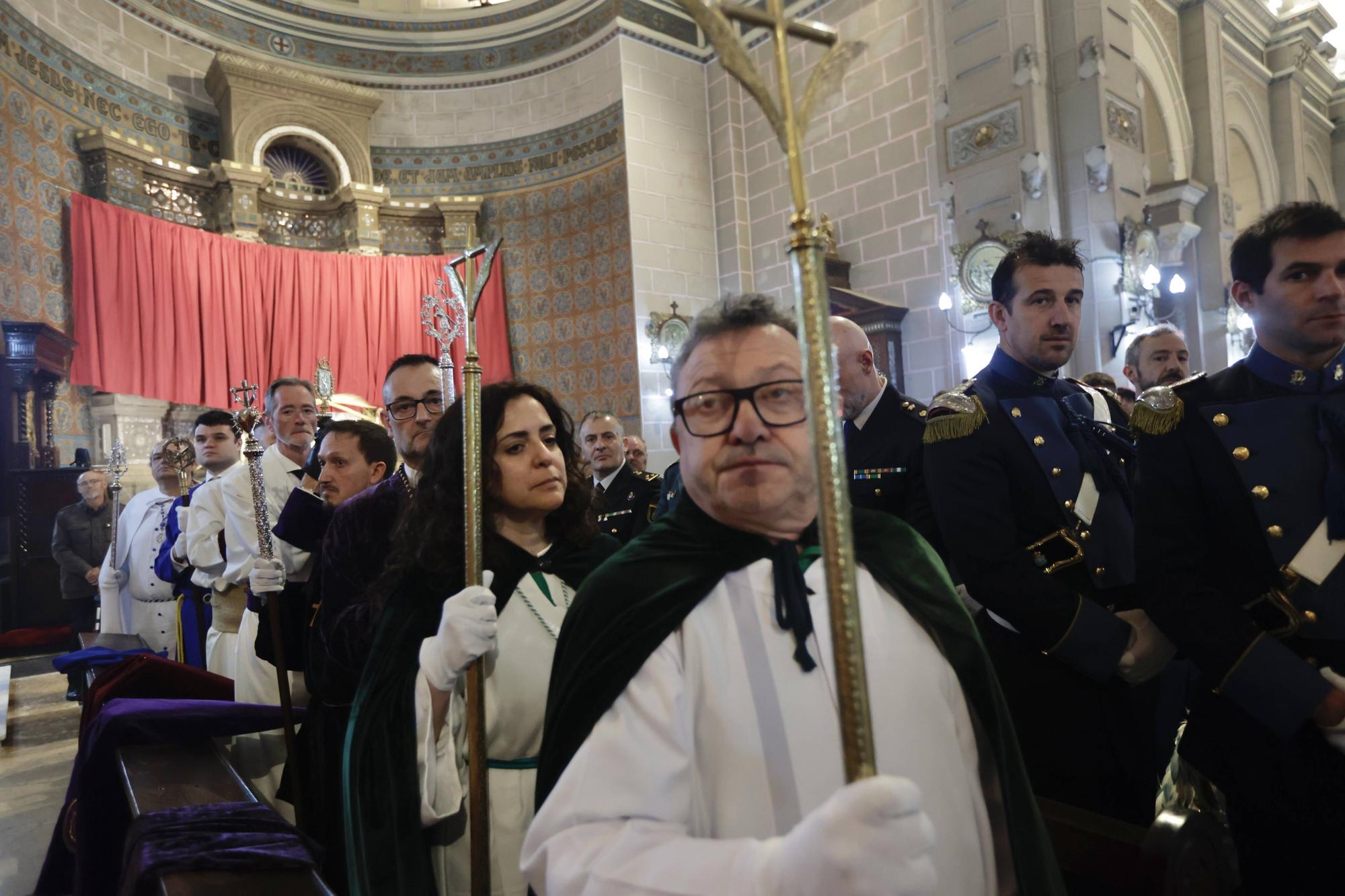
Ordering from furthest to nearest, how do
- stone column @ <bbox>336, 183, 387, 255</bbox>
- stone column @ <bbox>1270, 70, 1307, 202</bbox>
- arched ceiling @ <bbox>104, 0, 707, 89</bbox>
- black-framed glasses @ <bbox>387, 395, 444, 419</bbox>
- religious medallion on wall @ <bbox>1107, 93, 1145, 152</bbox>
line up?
stone column @ <bbox>1270, 70, 1307, 202</bbox>, stone column @ <bbox>336, 183, 387, 255</bbox>, arched ceiling @ <bbox>104, 0, 707, 89</bbox>, religious medallion on wall @ <bbox>1107, 93, 1145, 152</bbox>, black-framed glasses @ <bbox>387, 395, 444, 419</bbox>

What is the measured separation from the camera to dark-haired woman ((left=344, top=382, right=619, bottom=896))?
68.5 inches

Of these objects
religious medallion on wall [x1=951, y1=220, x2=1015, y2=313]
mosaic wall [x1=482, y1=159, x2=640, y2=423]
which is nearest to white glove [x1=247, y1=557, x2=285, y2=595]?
religious medallion on wall [x1=951, y1=220, x2=1015, y2=313]

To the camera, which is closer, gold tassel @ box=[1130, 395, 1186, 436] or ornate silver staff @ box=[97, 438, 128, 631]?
gold tassel @ box=[1130, 395, 1186, 436]

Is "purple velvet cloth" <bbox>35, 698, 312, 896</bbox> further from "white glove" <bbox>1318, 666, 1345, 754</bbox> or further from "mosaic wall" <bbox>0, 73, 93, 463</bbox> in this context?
"mosaic wall" <bbox>0, 73, 93, 463</bbox>

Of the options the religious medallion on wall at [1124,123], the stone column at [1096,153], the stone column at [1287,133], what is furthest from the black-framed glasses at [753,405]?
the stone column at [1287,133]

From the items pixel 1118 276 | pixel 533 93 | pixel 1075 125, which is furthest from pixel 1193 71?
pixel 533 93

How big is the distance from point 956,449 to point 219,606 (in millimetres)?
3452

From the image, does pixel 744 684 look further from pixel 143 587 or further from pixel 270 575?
pixel 143 587

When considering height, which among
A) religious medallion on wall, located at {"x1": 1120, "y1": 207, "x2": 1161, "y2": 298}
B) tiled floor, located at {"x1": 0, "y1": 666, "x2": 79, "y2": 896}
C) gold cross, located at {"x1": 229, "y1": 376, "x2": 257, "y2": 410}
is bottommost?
tiled floor, located at {"x1": 0, "y1": 666, "x2": 79, "y2": 896}

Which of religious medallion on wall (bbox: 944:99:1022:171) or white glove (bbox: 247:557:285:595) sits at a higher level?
religious medallion on wall (bbox: 944:99:1022:171)

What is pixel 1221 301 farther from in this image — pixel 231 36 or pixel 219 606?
pixel 231 36

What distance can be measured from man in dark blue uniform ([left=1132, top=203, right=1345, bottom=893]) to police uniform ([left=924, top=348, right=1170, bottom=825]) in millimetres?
213

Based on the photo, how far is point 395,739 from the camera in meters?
1.79

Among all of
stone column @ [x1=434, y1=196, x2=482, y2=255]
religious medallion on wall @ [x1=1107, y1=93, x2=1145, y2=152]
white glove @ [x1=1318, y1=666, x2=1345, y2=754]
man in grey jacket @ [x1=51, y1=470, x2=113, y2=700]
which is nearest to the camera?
white glove @ [x1=1318, y1=666, x2=1345, y2=754]
